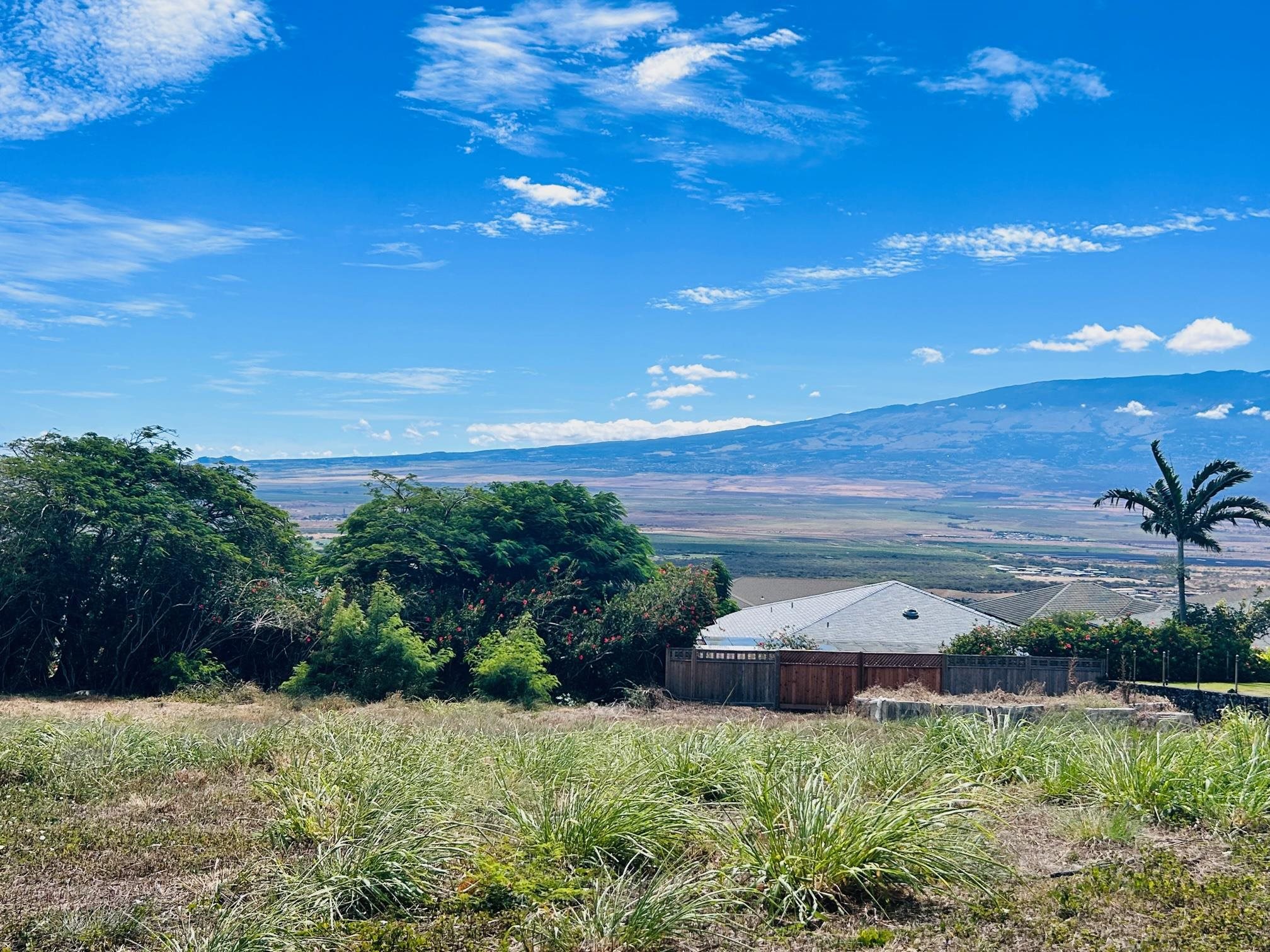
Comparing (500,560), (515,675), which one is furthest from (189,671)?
(500,560)

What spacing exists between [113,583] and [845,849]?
19856 mm

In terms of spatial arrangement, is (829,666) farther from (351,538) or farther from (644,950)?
(644,950)

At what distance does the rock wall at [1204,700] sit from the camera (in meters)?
17.1

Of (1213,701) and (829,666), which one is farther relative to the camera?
(829,666)

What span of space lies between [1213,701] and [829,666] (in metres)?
6.87

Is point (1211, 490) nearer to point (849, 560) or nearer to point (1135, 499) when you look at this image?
point (1135, 499)

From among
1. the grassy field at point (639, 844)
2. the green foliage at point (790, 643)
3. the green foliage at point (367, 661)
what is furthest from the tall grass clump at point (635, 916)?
the green foliage at point (790, 643)

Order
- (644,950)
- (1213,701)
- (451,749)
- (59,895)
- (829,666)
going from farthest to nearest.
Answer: (829,666), (1213,701), (451,749), (59,895), (644,950)

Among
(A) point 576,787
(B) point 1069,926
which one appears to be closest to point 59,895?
(A) point 576,787

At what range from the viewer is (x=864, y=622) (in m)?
26.5

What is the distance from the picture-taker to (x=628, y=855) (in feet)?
20.0

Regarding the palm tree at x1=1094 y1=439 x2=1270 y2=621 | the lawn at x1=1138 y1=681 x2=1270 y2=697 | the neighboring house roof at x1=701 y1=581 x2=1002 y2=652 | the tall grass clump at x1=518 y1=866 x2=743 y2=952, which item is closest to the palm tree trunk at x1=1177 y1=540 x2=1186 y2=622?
the palm tree at x1=1094 y1=439 x2=1270 y2=621

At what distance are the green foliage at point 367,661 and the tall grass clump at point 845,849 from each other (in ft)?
49.3

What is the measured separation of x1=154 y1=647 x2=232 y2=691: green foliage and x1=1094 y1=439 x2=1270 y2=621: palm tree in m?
20.5
